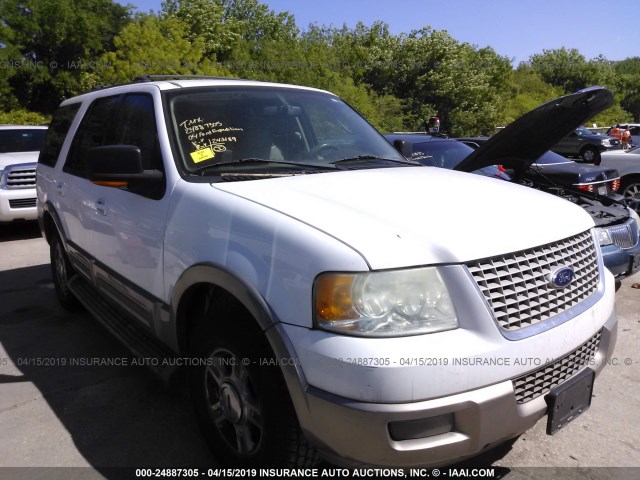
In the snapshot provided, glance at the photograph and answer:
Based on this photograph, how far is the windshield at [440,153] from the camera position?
741 centimetres

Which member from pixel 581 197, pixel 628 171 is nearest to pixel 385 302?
pixel 581 197

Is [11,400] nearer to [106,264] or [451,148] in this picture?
[106,264]

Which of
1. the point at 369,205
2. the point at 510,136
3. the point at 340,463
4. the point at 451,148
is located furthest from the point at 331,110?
the point at 451,148

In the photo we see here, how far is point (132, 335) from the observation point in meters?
3.45

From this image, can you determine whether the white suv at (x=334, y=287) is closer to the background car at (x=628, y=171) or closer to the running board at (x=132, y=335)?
the running board at (x=132, y=335)

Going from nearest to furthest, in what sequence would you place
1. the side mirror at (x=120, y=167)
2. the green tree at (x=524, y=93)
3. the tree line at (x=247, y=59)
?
1. the side mirror at (x=120, y=167)
2. the tree line at (x=247, y=59)
3. the green tree at (x=524, y=93)

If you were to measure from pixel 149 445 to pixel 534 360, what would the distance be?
6.79ft

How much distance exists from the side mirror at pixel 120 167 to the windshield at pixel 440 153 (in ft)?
16.3

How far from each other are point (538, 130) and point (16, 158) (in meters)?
7.85

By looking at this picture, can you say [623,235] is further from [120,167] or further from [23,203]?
[23,203]

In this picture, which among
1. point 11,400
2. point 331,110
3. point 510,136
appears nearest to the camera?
point 11,400

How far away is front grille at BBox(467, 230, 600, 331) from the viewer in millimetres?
2113

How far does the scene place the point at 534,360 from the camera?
215cm

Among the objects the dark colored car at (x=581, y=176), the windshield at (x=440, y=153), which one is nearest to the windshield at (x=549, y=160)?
the dark colored car at (x=581, y=176)
